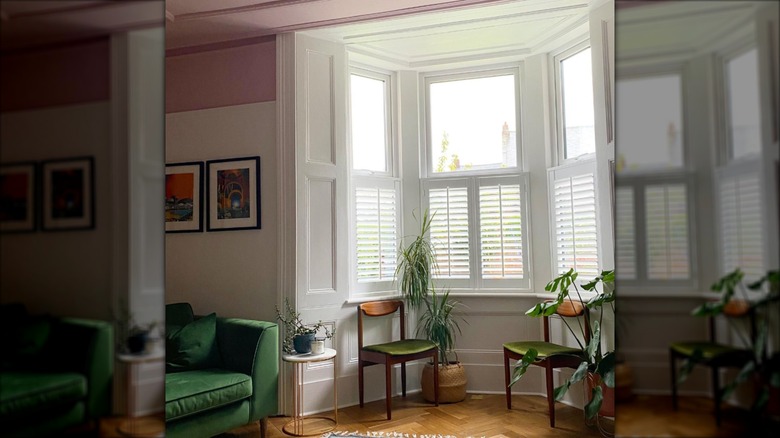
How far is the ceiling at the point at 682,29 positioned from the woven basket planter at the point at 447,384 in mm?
3971

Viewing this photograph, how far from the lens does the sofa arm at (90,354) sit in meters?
0.55

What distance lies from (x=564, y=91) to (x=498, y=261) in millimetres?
1491

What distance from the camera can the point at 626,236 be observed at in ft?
1.80

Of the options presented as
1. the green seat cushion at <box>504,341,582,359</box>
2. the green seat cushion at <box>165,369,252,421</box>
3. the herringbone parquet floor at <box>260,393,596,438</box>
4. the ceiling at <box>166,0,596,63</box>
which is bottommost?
the herringbone parquet floor at <box>260,393,596,438</box>

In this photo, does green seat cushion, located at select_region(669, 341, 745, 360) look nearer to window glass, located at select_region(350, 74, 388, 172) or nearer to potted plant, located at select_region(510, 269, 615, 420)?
potted plant, located at select_region(510, 269, 615, 420)

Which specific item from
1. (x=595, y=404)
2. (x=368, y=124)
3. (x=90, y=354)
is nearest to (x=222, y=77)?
(x=368, y=124)

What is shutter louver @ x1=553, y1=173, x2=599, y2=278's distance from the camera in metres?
4.02

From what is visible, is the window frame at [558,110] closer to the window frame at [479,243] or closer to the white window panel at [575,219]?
the white window panel at [575,219]

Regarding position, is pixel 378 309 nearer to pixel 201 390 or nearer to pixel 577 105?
pixel 201 390

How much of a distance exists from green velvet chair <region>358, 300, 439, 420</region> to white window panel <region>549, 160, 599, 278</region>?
126 cm

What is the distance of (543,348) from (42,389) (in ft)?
12.2

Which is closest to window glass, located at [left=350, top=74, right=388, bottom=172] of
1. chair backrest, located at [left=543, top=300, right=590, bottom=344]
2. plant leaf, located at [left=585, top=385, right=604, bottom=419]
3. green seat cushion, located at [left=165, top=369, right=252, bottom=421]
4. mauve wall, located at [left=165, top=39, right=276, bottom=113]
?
mauve wall, located at [left=165, top=39, right=276, bottom=113]

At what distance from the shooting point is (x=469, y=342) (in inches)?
182

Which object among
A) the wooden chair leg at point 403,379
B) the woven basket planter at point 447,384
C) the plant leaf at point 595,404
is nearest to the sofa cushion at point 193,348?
the wooden chair leg at point 403,379
